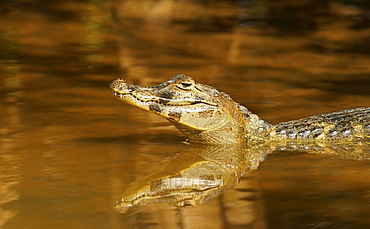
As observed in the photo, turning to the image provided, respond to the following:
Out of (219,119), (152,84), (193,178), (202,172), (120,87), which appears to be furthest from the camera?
(152,84)

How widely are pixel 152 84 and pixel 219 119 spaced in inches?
118

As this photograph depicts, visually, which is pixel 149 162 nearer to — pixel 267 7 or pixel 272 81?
pixel 272 81

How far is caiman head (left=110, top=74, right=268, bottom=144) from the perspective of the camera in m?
5.68

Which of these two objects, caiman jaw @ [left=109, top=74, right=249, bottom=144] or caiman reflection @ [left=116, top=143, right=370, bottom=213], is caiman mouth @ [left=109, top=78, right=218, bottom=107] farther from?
caiman reflection @ [left=116, top=143, right=370, bottom=213]

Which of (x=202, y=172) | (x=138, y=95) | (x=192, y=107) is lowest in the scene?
(x=202, y=172)

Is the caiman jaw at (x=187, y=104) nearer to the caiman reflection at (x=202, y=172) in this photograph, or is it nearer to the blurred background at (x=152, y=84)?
the caiman reflection at (x=202, y=172)

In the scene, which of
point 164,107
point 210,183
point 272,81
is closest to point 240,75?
point 272,81

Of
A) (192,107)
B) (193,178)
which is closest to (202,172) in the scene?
(193,178)

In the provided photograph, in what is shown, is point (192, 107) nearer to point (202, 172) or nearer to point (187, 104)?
point (187, 104)

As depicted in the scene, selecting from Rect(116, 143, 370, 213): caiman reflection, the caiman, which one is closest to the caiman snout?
the caiman

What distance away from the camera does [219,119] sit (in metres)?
5.97

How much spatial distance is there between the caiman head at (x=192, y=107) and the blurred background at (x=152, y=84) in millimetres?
302

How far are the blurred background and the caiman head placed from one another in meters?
0.30

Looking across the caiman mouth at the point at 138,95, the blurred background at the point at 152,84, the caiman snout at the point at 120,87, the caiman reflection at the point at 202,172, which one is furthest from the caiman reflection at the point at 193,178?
the caiman snout at the point at 120,87
